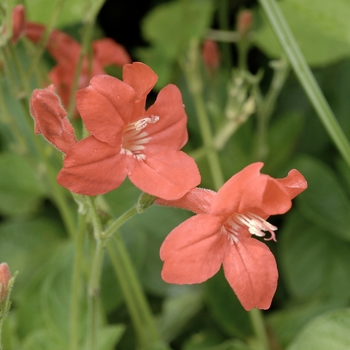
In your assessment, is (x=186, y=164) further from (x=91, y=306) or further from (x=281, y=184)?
(x=91, y=306)

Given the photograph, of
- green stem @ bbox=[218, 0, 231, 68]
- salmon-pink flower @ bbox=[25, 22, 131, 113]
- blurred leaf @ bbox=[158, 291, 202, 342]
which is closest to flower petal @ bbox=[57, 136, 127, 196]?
salmon-pink flower @ bbox=[25, 22, 131, 113]

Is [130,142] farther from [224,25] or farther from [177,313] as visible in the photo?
[224,25]

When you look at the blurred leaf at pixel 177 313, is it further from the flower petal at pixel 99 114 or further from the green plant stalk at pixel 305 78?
the flower petal at pixel 99 114

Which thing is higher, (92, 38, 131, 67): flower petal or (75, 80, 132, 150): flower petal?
(75, 80, 132, 150): flower petal

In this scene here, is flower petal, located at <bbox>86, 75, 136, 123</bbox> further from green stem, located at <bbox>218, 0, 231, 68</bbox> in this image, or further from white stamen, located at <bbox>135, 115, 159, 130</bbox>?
green stem, located at <bbox>218, 0, 231, 68</bbox>

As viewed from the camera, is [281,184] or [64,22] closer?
[281,184]

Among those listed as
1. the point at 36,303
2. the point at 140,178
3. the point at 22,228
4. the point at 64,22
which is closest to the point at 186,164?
the point at 140,178
